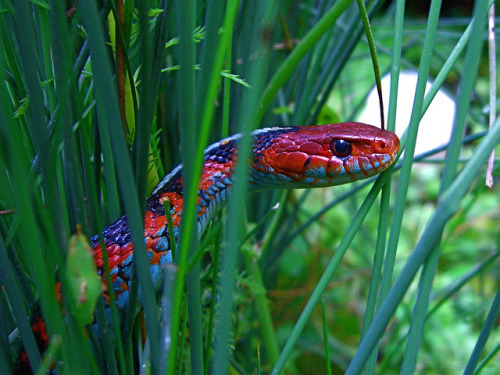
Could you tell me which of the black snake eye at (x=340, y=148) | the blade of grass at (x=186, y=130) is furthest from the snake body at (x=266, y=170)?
the blade of grass at (x=186, y=130)

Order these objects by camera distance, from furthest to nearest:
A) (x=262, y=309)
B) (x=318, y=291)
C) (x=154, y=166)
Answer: (x=262, y=309) → (x=154, y=166) → (x=318, y=291)

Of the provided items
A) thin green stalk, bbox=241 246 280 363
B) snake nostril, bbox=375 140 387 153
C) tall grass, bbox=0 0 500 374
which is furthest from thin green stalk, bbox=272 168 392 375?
thin green stalk, bbox=241 246 280 363

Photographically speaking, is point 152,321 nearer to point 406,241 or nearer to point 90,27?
point 90,27

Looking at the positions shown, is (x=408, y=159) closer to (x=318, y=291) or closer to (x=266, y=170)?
(x=318, y=291)

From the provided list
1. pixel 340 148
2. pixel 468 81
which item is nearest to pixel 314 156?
pixel 340 148

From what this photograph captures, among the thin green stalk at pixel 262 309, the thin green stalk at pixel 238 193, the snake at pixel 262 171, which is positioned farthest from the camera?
the thin green stalk at pixel 262 309

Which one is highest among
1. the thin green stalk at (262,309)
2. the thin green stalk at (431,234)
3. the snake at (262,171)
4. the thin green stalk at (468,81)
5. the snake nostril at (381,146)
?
the thin green stalk at (468,81)

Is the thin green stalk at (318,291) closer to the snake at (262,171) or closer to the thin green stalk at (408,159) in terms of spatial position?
the thin green stalk at (408,159)

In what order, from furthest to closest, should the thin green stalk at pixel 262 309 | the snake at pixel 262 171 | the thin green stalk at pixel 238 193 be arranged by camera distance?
the thin green stalk at pixel 262 309
the snake at pixel 262 171
the thin green stalk at pixel 238 193
